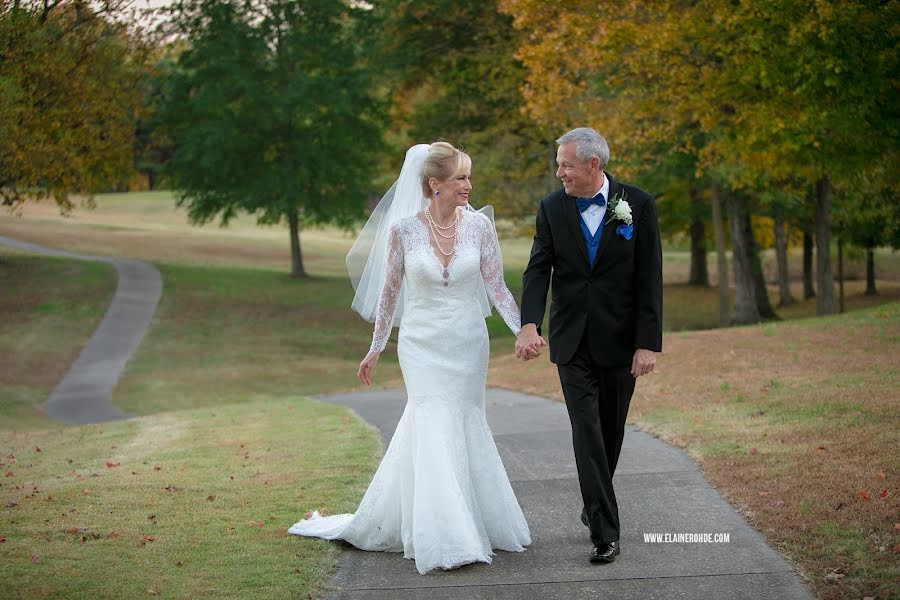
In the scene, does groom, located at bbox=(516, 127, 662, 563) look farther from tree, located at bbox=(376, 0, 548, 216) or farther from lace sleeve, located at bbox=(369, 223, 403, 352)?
tree, located at bbox=(376, 0, 548, 216)

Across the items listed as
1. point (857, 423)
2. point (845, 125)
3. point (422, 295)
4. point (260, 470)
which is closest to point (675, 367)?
point (845, 125)

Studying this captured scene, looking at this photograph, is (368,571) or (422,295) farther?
(422,295)

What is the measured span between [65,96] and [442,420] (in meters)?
22.0

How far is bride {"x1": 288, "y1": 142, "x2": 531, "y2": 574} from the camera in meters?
6.30

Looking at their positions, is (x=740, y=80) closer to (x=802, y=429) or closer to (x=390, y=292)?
(x=802, y=429)

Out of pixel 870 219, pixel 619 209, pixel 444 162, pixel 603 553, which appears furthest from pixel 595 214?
pixel 870 219

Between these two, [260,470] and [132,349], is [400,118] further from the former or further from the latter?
[260,470]

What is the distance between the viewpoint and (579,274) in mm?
6215

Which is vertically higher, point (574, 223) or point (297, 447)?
point (574, 223)

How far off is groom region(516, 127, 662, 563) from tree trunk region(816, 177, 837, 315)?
2342cm

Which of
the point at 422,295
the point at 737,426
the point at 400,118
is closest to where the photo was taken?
the point at 422,295

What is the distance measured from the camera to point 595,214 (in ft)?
20.6

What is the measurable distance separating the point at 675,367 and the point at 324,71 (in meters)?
26.6

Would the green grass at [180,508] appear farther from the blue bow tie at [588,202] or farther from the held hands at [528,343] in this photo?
the blue bow tie at [588,202]
